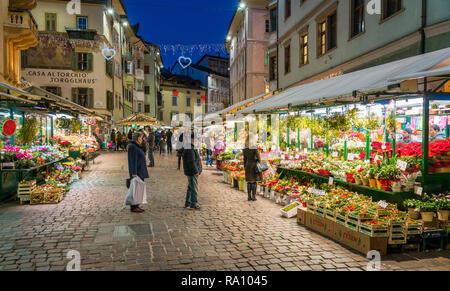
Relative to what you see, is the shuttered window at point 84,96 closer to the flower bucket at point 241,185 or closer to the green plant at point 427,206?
the flower bucket at point 241,185

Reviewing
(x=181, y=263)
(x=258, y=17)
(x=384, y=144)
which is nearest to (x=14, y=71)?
(x=181, y=263)

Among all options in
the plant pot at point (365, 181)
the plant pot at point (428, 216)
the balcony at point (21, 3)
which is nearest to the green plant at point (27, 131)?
the balcony at point (21, 3)

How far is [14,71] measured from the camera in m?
Result: 16.8

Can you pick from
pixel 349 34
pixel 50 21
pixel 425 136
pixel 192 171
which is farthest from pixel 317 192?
pixel 50 21

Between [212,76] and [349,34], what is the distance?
170 feet

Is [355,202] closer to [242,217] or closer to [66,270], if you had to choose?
[242,217]

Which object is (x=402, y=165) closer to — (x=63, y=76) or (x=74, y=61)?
(x=74, y=61)

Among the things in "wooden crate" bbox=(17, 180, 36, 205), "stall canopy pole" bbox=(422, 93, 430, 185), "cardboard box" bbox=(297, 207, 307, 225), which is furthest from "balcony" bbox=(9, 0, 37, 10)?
"stall canopy pole" bbox=(422, 93, 430, 185)

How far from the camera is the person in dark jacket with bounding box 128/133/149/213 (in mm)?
7867

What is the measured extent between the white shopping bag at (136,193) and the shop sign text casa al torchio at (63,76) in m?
23.6

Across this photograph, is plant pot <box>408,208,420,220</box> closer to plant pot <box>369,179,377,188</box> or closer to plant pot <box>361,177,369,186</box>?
plant pot <box>369,179,377,188</box>

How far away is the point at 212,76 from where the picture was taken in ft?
209

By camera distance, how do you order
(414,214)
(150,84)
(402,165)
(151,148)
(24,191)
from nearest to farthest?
(414,214)
(402,165)
(24,191)
(151,148)
(150,84)

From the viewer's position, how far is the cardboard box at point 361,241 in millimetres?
5156
